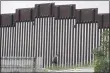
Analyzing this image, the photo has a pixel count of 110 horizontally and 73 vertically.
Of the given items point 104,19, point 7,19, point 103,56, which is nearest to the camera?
point 103,56

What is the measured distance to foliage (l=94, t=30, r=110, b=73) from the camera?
1928cm

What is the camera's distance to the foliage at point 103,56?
1928 centimetres

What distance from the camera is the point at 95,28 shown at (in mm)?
45156

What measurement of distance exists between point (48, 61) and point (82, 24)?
18.7 feet

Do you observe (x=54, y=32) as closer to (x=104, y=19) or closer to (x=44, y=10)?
(x=44, y=10)

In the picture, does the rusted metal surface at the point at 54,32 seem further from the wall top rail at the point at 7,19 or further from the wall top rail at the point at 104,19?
the wall top rail at the point at 104,19

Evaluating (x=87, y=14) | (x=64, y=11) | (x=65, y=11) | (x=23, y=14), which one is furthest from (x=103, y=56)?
(x=23, y=14)

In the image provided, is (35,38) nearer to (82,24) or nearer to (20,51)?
(20,51)

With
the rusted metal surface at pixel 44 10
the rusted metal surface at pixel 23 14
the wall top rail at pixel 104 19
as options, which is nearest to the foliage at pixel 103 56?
the wall top rail at pixel 104 19

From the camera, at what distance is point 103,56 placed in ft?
65.5

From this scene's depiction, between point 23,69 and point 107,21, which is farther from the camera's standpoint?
point 107,21

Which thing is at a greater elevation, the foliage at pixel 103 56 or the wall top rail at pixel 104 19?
the wall top rail at pixel 104 19

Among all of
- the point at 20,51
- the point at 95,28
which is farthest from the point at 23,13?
the point at 95,28

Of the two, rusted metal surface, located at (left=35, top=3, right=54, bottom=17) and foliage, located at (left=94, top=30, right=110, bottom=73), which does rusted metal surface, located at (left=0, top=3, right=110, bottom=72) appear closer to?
rusted metal surface, located at (left=35, top=3, right=54, bottom=17)
